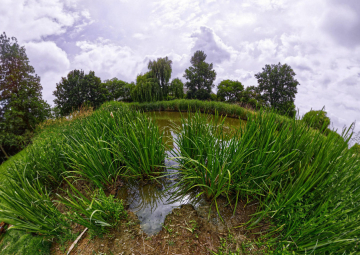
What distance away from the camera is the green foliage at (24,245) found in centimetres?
176

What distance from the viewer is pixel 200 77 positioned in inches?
946

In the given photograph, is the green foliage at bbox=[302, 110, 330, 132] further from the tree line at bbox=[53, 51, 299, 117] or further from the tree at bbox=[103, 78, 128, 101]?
the tree at bbox=[103, 78, 128, 101]

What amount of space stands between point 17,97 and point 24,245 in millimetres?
12868

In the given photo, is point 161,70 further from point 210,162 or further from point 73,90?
point 210,162

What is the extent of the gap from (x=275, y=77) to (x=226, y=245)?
25794 millimetres

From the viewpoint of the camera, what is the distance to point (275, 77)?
874 inches

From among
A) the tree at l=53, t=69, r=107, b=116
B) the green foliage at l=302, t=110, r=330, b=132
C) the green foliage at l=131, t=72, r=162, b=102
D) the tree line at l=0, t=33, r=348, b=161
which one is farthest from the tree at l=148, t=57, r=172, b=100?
the green foliage at l=302, t=110, r=330, b=132

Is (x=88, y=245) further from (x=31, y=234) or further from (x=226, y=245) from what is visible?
(x=226, y=245)

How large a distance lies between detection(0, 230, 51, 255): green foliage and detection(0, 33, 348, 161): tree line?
25.7ft

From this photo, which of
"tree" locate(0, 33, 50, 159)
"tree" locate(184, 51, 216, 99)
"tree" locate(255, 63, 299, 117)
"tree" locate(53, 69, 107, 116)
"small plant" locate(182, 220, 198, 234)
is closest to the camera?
"small plant" locate(182, 220, 198, 234)

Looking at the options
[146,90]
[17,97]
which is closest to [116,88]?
[146,90]

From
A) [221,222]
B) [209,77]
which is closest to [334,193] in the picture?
[221,222]

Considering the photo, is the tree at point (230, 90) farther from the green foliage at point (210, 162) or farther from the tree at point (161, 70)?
the green foliage at point (210, 162)

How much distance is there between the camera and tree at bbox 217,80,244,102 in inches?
911
